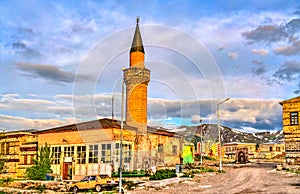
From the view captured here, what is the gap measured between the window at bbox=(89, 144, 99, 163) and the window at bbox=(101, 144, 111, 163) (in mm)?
870

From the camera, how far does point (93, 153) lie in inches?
1630

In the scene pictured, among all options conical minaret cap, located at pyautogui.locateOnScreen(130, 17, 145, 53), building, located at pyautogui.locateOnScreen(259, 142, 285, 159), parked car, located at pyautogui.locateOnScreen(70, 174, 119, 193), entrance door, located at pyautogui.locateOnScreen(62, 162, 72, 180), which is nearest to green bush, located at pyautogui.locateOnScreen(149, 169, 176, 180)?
parked car, located at pyautogui.locateOnScreen(70, 174, 119, 193)

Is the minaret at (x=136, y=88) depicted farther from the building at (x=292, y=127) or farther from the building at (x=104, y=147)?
the building at (x=292, y=127)

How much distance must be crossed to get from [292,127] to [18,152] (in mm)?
36069

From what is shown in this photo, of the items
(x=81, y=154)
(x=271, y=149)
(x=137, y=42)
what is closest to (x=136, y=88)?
(x=137, y=42)

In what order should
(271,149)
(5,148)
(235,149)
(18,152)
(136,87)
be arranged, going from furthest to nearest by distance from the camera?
(235,149)
(271,149)
(136,87)
(5,148)
(18,152)

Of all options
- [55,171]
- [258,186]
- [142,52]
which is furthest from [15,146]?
[258,186]

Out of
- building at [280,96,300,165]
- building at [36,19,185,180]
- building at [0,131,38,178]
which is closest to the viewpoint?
building at [36,19,185,180]

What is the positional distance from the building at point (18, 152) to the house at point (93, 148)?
6.57ft

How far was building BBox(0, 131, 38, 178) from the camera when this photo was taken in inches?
1865

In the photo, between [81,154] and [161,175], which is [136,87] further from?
[161,175]

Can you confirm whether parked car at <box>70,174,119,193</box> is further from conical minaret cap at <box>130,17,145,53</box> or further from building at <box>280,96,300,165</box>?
conical minaret cap at <box>130,17,145,53</box>

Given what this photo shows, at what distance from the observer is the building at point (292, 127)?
4359 centimetres

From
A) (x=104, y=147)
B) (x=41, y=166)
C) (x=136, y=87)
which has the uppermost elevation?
Result: (x=136, y=87)
